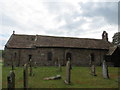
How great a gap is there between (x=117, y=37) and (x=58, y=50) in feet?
138

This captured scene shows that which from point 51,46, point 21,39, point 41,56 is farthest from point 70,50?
point 21,39

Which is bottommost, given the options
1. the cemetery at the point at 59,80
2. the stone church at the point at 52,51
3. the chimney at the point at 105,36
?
the cemetery at the point at 59,80

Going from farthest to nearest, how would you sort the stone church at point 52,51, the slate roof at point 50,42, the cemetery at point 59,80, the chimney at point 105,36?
the chimney at point 105,36 → the slate roof at point 50,42 → the stone church at point 52,51 → the cemetery at point 59,80

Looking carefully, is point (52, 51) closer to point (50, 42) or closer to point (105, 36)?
point (50, 42)

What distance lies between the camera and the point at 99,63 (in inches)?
1324

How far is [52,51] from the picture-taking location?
3152cm

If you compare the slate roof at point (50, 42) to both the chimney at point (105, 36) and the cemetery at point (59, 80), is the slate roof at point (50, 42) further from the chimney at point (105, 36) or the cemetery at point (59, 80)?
the cemetery at point (59, 80)

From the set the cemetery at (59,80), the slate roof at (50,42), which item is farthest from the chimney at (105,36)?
the cemetery at (59,80)

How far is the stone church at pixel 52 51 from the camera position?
31094 millimetres

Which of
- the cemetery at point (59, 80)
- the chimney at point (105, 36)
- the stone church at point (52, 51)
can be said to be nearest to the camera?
the cemetery at point (59, 80)

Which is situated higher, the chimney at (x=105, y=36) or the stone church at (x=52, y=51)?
the chimney at (x=105, y=36)

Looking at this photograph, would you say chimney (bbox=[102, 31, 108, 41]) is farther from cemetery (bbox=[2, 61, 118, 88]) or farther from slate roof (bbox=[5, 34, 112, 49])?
cemetery (bbox=[2, 61, 118, 88])

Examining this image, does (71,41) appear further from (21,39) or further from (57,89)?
(57,89)

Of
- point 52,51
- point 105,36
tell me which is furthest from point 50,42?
point 105,36
